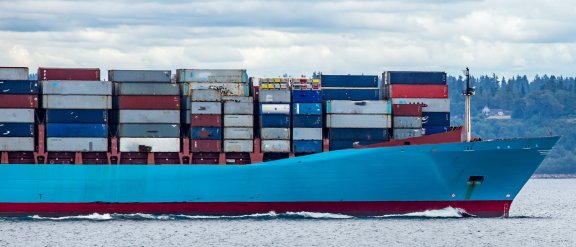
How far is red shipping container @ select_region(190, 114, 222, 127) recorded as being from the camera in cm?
7431

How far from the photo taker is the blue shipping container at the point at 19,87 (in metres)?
73.9

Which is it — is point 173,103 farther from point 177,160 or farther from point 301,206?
point 301,206

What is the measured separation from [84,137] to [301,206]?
484 inches

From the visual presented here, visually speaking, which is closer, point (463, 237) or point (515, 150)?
point (463, 237)

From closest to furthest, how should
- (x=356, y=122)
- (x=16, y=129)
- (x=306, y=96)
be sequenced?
(x=16, y=129) → (x=356, y=122) → (x=306, y=96)

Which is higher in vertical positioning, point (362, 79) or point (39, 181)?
point (362, 79)

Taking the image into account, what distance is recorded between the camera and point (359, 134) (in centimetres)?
7544

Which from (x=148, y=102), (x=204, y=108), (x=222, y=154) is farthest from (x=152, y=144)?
(x=222, y=154)

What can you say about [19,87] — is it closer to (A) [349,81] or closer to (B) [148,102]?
(B) [148,102]

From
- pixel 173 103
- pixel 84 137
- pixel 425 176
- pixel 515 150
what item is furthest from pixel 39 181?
pixel 515 150

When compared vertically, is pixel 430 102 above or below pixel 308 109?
above

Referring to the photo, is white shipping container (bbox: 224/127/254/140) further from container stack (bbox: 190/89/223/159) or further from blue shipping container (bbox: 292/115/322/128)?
blue shipping container (bbox: 292/115/322/128)

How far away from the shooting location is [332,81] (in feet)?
255

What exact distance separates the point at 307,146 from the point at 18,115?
15.7m
